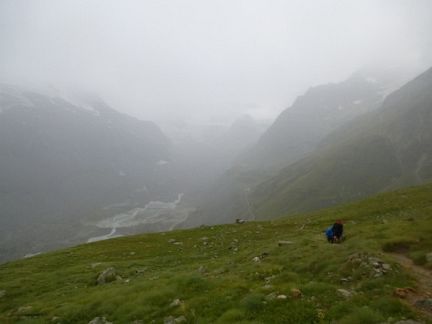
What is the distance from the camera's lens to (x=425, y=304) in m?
15.0

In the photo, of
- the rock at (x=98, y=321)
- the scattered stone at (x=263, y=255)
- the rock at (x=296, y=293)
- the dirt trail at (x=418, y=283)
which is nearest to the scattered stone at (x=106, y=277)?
the rock at (x=98, y=321)

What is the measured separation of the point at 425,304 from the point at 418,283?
8.54 ft

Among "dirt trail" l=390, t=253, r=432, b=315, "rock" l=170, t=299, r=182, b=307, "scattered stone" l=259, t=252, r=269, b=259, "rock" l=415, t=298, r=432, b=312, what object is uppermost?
"scattered stone" l=259, t=252, r=269, b=259

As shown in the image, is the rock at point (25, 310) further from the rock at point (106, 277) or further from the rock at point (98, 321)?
the rock at point (98, 321)

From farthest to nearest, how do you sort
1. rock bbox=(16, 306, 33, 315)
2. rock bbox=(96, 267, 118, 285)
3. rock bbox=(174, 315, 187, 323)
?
rock bbox=(96, 267, 118, 285) < rock bbox=(16, 306, 33, 315) < rock bbox=(174, 315, 187, 323)

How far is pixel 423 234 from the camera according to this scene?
24953 mm

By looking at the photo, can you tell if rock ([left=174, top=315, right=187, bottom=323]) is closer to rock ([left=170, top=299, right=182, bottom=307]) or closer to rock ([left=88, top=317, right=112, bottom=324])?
rock ([left=170, top=299, right=182, bottom=307])

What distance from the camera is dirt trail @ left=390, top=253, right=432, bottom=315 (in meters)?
15.4

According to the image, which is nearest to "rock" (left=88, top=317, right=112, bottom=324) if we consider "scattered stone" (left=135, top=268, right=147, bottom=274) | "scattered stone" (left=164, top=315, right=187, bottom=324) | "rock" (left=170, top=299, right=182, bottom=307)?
"rock" (left=170, top=299, right=182, bottom=307)

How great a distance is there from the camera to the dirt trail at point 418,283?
50.5 feet

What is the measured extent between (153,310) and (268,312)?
7.35m

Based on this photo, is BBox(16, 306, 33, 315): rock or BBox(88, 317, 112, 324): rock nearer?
BBox(88, 317, 112, 324): rock

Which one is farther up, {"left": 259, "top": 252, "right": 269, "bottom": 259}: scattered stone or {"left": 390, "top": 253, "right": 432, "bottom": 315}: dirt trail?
{"left": 259, "top": 252, "right": 269, "bottom": 259}: scattered stone

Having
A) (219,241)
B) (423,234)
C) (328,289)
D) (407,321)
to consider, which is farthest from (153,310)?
(219,241)
